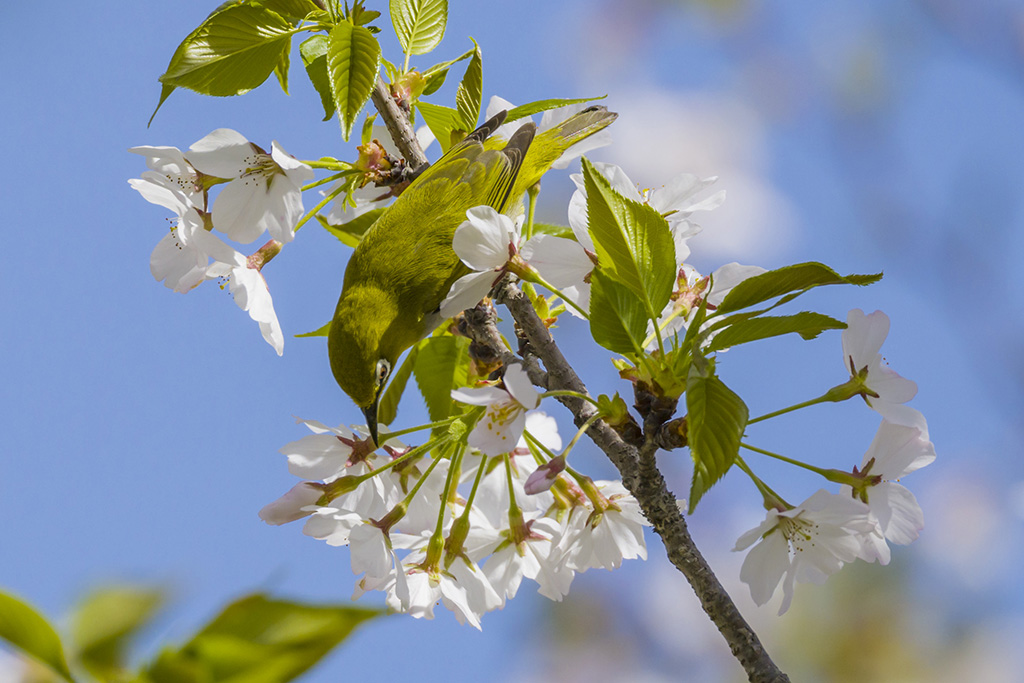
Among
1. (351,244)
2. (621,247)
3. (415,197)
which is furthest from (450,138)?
(621,247)

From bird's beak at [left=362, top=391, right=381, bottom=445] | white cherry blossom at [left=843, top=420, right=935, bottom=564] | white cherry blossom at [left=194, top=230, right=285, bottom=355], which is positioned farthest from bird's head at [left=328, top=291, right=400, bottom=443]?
white cherry blossom at [left=843, top=420, right=935, bottom=564]

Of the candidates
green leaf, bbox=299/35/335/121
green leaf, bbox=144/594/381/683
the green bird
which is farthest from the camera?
the green bird

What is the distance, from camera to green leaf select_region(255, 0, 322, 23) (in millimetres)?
1367

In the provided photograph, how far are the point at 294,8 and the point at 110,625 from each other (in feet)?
3.85

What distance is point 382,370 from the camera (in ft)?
5.52

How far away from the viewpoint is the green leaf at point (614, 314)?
1046 millimetres

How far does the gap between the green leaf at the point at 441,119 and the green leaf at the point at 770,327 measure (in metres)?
0.76

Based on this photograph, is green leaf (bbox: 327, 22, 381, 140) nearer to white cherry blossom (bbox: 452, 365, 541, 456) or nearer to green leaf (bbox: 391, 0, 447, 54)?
green leaf (bbox: 391, 0, 447, 54)

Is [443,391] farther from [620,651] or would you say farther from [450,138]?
[620,651]

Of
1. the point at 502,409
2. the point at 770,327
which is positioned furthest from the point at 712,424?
the point at 502,409

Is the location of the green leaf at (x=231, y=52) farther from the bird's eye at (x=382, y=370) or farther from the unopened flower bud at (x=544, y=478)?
the unopened flower bud at (x=544, y=478)

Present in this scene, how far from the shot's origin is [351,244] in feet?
5.83

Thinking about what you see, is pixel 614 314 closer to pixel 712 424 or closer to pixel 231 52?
pixel 712 424

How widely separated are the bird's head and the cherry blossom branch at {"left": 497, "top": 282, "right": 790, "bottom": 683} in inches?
19.1
